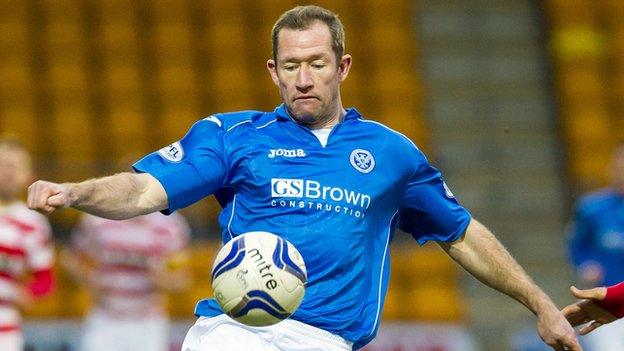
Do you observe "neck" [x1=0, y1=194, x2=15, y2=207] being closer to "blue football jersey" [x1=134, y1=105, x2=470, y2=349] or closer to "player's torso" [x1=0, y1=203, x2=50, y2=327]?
"player's torso" [x1=0, y1=203, x2=50, y2=327]

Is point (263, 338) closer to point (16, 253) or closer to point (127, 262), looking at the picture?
point (16, 253)

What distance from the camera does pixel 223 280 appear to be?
4461mm

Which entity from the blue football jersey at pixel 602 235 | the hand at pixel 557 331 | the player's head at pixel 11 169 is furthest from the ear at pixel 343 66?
the blue football jersey at pixel 602 235

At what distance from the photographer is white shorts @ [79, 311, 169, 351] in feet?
34.5

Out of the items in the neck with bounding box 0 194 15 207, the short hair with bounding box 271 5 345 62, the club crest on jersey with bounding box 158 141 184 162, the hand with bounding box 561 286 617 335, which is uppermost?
the short hair with bounding box 271 5 345 62

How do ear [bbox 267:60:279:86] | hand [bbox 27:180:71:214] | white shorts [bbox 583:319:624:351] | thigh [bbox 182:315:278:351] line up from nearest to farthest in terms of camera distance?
hand [bbox 27:180:71:214] → thigh [bbox 182:315:278:351] → ear [bbox 267:60:279:86] → white shorts [bbox 583:319:624:351]

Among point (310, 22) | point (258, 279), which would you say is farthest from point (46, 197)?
point (310, 22)

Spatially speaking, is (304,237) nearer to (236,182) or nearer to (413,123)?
(236,182)

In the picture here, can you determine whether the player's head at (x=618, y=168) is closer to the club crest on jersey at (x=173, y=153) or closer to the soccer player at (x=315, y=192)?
the soccer player at (x=315, y=192)

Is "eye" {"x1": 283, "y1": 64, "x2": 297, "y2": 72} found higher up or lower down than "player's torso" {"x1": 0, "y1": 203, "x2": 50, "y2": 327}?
higher up

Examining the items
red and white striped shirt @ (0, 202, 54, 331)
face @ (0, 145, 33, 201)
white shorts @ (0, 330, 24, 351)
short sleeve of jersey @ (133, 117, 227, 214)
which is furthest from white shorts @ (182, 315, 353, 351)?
face @ (0, 145, 33, 201)

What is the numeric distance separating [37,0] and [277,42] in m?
9.65

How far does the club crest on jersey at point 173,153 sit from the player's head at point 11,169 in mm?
4245

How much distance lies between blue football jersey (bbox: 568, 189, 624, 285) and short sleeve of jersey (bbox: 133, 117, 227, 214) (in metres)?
5.65
